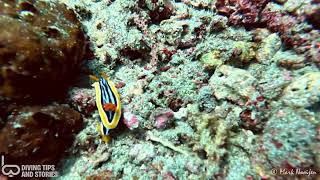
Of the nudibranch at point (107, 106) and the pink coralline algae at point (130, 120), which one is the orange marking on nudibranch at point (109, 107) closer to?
the nudibranch at point (107, 106)

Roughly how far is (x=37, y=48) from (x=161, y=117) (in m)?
1.53

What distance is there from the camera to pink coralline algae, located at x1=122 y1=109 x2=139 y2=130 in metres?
3.02

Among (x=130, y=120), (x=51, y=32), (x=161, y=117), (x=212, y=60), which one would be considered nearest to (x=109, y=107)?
(x=130, y=120)

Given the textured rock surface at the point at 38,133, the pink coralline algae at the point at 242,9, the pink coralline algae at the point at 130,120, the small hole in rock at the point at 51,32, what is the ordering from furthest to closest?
the pink coralline algae at the point at 242,9 < the pink coralline algae at the point at 130,120 < the small hole in rock at the point at 51,32 < the textured rock surface at the point at 38,133

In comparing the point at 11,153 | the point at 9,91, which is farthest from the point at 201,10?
the point at 11,153

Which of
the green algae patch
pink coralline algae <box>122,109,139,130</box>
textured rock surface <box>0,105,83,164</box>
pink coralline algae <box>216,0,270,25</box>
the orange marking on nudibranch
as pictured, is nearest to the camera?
textured rock surface <box>0,105,83,164</box>

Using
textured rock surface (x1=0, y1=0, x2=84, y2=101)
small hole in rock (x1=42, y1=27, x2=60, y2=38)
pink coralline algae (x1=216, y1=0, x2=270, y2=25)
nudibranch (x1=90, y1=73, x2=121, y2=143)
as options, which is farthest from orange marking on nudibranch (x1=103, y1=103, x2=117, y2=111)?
pink coralline algae (x1=216, y1=0, x2=270, y2=25)

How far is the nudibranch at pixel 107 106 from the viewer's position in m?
2.80

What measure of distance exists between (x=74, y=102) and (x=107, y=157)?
0.77 meters

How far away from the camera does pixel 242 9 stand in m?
3.62

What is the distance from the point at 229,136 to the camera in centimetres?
284

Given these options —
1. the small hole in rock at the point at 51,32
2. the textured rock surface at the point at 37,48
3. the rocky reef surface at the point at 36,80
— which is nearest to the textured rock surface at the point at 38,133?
the rocky reef surface at the point at 36,80

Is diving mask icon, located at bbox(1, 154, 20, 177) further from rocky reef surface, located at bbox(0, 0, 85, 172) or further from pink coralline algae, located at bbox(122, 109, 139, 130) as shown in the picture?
pink coralline algae, located at bbox(122, 109, 139, 130)

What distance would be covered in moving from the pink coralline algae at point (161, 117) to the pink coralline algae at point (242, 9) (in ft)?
5.38
